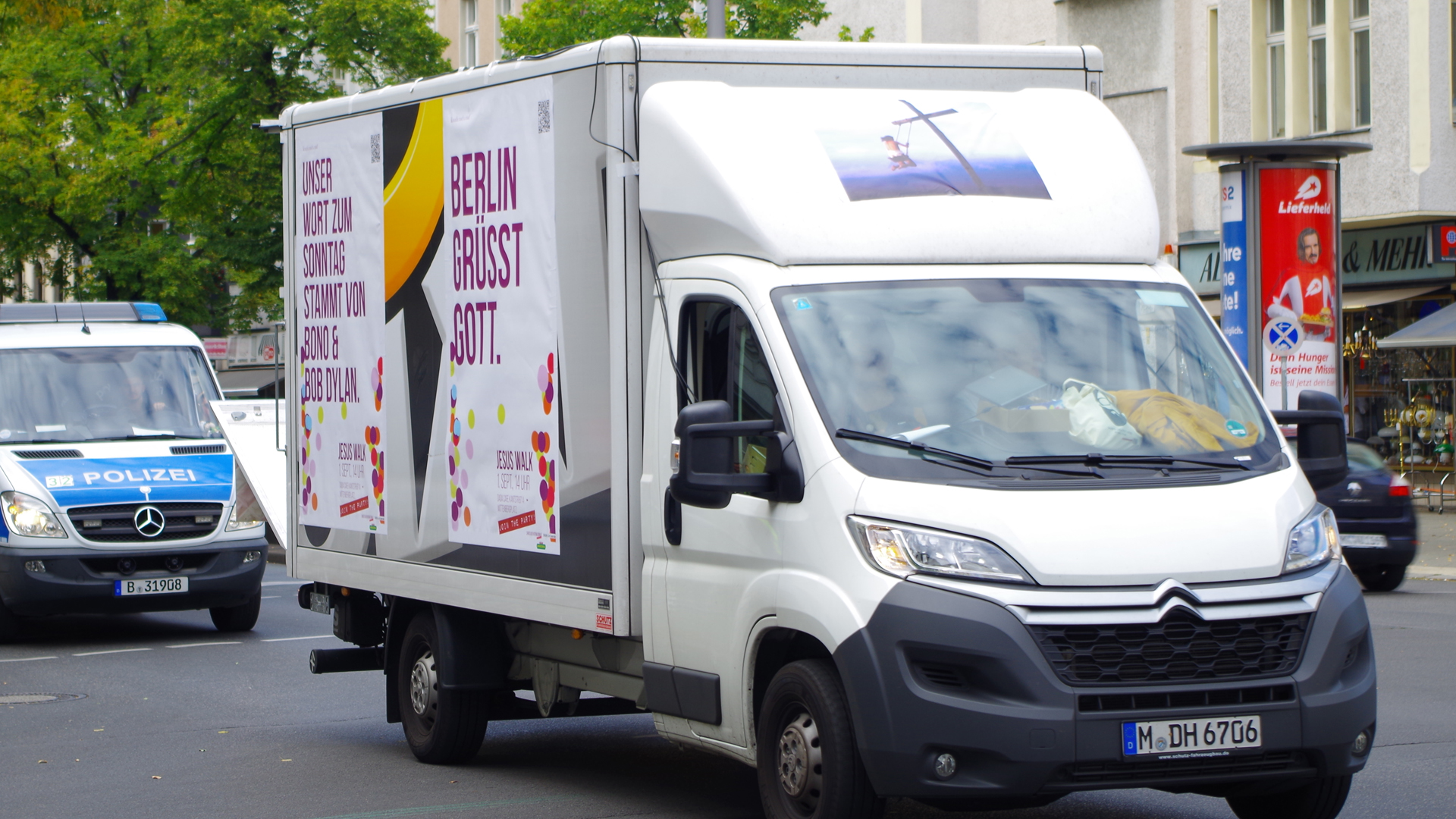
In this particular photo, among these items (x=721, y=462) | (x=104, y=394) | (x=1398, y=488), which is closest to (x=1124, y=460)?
(x=721, y=462)

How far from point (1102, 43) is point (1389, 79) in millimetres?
6195

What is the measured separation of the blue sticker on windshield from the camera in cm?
1460

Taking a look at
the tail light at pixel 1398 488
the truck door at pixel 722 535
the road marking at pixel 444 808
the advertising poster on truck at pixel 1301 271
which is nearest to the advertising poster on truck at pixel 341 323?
the road marking at pixel 444 808

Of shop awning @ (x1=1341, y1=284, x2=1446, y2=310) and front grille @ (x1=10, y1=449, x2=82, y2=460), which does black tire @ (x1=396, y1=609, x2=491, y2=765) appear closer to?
front grille @ (x1=10, y1=449, x2=82, y2=460)

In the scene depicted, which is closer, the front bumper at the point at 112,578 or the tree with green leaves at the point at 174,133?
the front bumper at the point at 112,578

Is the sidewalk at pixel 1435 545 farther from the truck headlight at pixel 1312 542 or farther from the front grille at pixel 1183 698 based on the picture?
the front grille at pixel 1183 698

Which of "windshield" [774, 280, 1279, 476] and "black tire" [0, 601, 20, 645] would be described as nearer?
"windshield" [774, 280, 1279, 476]

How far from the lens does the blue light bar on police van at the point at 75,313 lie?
16.1 meters

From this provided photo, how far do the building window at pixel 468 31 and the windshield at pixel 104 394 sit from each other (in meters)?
32.6

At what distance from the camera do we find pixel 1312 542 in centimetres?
623

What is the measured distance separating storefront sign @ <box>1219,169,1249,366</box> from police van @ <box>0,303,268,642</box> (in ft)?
34.1

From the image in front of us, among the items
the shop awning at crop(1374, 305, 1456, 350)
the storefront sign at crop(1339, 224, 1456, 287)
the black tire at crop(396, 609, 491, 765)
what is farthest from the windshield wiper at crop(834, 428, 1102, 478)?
the storefront sign at crop(1339, 224, 1456, 287)

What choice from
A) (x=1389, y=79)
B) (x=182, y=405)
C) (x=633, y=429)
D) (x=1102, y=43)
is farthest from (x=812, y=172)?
(x=1102, y=43)

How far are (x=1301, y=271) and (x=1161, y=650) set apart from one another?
15.2 meters
